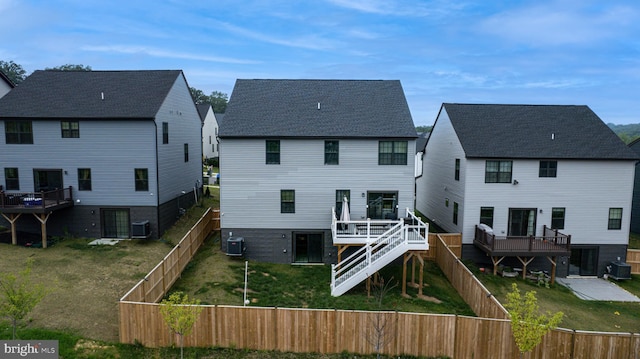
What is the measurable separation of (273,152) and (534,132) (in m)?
16.2

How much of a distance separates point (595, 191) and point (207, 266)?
22.7 meters

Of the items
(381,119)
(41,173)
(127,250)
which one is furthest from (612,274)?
(41,173)

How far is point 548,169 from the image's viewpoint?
882 inches

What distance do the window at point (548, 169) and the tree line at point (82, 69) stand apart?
56.3 meters

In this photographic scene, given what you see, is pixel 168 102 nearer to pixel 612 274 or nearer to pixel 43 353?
pixel 43 353

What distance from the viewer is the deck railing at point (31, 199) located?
20594mm

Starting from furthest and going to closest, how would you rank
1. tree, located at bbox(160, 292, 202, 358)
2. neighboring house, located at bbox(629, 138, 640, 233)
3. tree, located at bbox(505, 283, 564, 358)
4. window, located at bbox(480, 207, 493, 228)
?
neighboring house, located at bbox(629, 138, 640, 233), window, located at bbox(480, 207, 493, 228), tree, located at bbox(160, 292, 202, 358), tree, located at bbox(505, 283, 564, 358)

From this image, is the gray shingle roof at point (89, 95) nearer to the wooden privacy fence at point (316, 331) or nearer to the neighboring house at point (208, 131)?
the wooden privacy fence at point (316, 331)

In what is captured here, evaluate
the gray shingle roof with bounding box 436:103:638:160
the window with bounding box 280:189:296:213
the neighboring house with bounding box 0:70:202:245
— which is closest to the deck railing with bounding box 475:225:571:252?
the gray shingle roof with bounding box 436:103:638:160

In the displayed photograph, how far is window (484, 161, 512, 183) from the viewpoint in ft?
73.2

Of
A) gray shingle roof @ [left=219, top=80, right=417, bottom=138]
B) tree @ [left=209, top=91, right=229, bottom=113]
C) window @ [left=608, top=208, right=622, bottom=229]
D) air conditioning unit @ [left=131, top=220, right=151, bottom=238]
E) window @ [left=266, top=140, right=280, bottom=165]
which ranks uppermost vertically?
tree @ [left=209, top=91, right=229, bottom=113]

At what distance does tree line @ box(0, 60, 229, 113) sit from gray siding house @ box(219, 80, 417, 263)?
161 feet

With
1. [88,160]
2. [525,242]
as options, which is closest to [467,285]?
[525,242]

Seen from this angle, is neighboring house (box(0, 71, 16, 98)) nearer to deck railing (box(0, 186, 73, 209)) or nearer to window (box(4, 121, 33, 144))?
window (box(4, 121, 33, 144))
